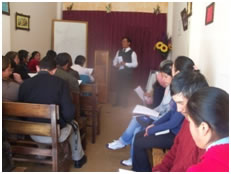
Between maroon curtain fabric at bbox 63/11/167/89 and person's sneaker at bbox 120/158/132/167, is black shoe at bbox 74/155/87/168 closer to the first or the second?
person's sneaker at bbox 120/158/132/167

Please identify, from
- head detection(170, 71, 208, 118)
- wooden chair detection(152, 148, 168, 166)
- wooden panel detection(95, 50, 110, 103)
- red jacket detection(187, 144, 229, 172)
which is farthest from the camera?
wooden panel detection(95, 50, 110, 103)

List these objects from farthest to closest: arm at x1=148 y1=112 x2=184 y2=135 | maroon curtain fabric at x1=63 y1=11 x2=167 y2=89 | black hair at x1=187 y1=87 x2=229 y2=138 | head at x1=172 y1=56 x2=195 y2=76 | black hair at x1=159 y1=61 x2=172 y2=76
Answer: maroon curtain fabric at x1=63 y1=11 x2=167 y2=89
black hair at x1=159 y1=61 x2=172 y2=76
head at x1=172 y1=56 x2=195 y2=76
arm at x1=148 y1=112 x2=184 y2=135
black hair at x1=187 y1=87 x2=229 y2=138

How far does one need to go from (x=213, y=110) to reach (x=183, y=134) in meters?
0.62

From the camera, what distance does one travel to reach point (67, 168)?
2525 mm

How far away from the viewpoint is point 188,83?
62.3 inches

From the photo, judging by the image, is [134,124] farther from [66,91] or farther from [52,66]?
[52,66]

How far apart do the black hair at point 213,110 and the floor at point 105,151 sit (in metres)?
1.81

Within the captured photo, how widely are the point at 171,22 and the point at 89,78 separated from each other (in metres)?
2.67

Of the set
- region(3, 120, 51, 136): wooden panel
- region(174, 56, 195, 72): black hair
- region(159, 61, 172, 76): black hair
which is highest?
region(174, 56, 195, 72): black hair

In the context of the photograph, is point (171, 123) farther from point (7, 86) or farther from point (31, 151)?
point (7, 86)

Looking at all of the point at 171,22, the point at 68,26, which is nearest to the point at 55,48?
the point at 68,26

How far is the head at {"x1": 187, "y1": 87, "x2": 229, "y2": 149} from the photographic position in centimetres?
95

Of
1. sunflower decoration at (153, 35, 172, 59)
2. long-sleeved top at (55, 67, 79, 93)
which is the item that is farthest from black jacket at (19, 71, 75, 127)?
sunflower decoration at (153, 35, 172, 59)

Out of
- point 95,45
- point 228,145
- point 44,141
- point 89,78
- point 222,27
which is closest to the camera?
point 228,145
